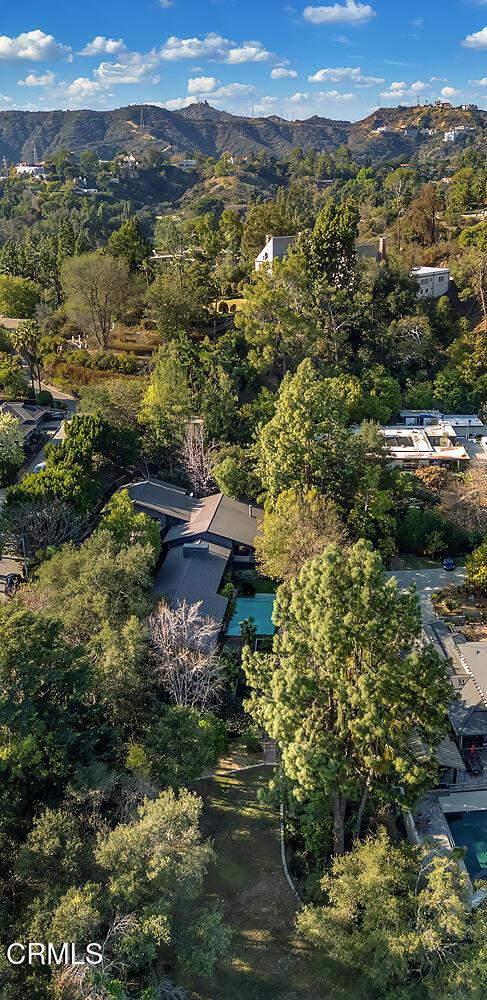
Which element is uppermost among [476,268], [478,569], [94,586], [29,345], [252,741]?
[476,268]

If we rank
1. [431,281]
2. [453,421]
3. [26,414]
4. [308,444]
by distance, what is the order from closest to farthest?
[308,444] → [26,414] → [453,421] → [431,281]

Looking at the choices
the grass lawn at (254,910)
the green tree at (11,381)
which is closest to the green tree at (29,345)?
the green tree at (11,381)

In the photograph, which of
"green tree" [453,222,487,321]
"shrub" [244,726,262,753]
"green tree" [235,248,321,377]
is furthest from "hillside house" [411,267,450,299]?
"shrub" [244,726,262,753]

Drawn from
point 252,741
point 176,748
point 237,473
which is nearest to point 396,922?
point 176,748

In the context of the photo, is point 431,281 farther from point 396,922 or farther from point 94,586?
point 396,922

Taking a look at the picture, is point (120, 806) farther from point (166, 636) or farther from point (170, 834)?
point (166, 636)

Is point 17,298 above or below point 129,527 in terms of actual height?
above
